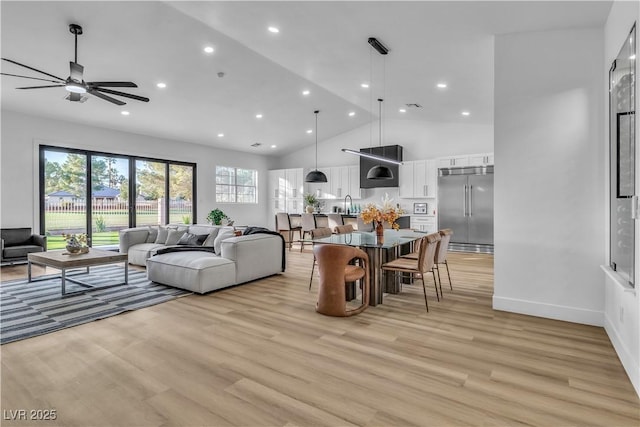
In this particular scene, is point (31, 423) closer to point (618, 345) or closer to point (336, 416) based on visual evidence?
point (336, 416)

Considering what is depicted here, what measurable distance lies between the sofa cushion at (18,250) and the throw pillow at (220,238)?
3524 mm

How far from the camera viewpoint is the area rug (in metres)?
3.19

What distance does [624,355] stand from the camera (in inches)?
93.4

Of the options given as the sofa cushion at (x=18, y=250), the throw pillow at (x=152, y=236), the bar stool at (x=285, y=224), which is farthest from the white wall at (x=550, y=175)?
the sofa cushion at (x=18, y=250)

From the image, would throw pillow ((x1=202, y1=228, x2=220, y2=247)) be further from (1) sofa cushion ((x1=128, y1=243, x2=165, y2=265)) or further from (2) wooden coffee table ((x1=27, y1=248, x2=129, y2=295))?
(2) wooden coffee table ((x1=27, y1=248, x2=129, y2=295))

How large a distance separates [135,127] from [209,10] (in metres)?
4.70

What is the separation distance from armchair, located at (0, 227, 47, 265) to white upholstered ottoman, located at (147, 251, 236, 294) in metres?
2.89

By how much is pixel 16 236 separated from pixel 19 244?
155mm

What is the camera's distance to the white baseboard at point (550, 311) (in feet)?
10.5

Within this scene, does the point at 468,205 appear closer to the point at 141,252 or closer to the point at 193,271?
the point at 193,271

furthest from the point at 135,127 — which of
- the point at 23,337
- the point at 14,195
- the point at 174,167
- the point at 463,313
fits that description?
the point at 463,313

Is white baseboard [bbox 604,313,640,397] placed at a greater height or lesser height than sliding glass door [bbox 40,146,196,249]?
lesser

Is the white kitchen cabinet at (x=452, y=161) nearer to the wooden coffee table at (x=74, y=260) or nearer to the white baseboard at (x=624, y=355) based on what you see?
the white baseboard at (x=624, y=355)

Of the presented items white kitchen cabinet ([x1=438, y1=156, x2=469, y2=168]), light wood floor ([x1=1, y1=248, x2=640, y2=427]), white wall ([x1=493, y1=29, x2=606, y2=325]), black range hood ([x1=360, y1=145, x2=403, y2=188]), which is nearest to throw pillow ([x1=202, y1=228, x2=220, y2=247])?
light wood floor ([x1=1, y1=248, x2=640, y2=427])
